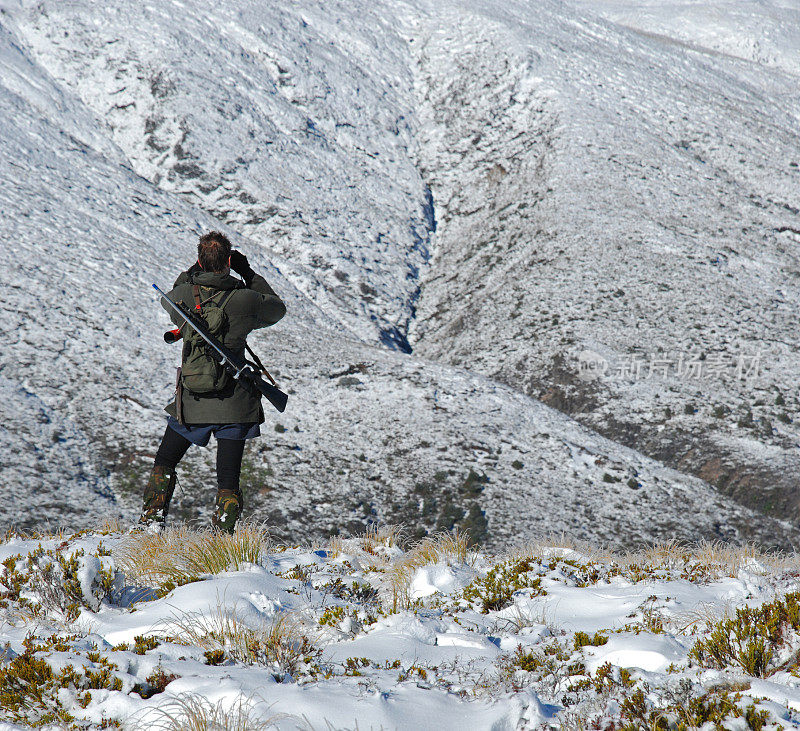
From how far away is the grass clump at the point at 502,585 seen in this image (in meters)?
Result: 5.06

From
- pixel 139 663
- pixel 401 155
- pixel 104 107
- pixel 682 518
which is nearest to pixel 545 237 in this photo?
pixel 401 155

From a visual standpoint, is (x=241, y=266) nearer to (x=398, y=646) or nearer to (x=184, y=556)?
(x=184, y=556)

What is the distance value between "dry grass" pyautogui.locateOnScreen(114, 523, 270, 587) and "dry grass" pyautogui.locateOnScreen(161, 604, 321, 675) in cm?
101

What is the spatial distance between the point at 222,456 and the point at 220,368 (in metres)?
0.87

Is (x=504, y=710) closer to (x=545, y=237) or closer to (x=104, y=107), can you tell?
(x=545, y=237)

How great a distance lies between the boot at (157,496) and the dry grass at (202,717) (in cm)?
338

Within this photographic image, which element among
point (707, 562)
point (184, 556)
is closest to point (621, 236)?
point (707, 562)

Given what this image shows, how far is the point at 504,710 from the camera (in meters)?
3.15

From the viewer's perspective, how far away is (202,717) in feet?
9.10

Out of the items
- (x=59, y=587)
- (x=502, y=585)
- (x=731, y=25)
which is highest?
(x=731, y=25)

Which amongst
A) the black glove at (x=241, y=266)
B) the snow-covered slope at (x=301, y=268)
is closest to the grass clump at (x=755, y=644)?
the black glove at (x=241, y=266)

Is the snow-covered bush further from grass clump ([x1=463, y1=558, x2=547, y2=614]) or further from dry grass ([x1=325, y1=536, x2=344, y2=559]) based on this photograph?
grass clump ([x1=463, y1=558, x2=547, y2=614])

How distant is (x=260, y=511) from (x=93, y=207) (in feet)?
46.9

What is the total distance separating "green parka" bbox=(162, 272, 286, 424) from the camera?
5.68 meters
